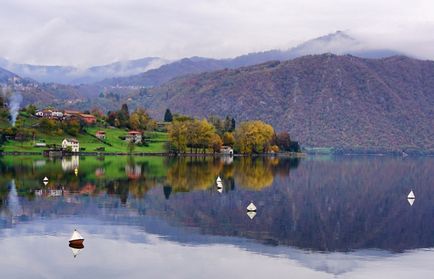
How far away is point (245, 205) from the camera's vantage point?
64.9 m

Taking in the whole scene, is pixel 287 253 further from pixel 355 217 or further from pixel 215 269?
pixel 355 217

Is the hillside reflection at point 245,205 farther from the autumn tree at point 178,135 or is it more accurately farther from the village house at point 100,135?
the village house at point 100,135

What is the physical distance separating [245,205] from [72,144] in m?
125

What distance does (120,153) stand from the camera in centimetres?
18200

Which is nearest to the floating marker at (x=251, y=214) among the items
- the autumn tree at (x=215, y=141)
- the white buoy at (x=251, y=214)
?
the white buoy at (x=251, y=214)

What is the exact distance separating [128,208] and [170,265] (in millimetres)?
23670

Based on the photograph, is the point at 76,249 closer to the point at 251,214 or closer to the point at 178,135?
the point at 251,214

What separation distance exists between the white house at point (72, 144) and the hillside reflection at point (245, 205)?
8142cm

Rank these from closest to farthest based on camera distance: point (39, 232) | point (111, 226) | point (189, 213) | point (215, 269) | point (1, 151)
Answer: point (215, 269) < point (39, 232) < point (111, 226) < point (189, 213) < point (1, 151)

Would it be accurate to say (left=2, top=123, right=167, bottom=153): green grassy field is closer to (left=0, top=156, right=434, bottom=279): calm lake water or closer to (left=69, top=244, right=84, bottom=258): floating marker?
(left=0, top=156, right=434, bottom=279): calm lake water

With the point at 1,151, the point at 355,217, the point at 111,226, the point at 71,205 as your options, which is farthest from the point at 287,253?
the point at 1,151

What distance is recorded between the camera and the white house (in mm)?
180375

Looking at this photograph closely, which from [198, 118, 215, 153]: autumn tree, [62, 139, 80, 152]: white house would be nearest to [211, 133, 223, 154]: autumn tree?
[198, 118, 215, 153]: autumn tree

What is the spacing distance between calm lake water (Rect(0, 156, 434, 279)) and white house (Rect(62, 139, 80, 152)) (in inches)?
3746
